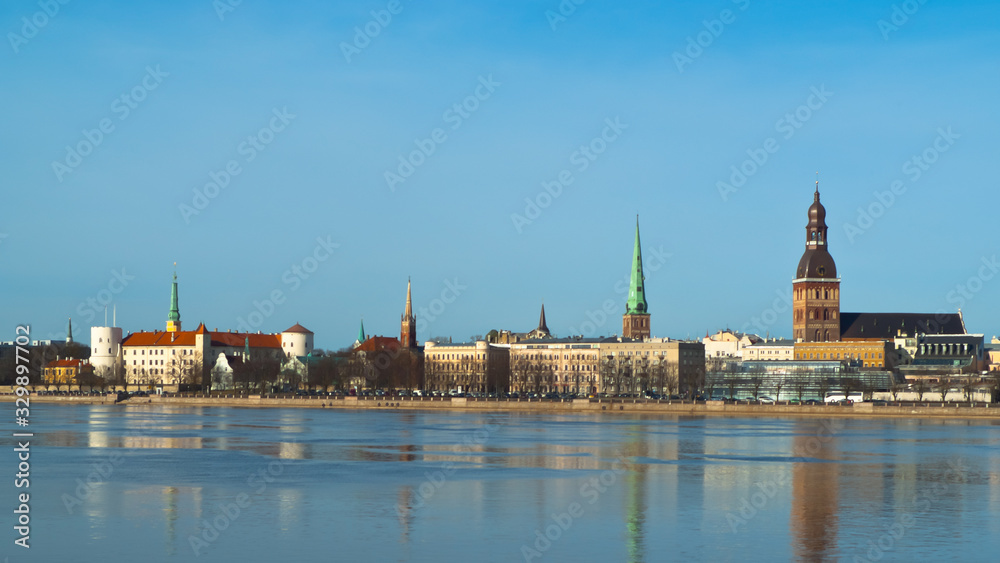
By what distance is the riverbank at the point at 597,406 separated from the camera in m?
82.8

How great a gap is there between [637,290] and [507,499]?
120607 millimetres

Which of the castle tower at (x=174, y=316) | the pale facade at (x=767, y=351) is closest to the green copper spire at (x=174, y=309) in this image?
the castle tower at (x=174, y=316)

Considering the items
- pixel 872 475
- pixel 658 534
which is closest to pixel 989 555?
pixel 658 534

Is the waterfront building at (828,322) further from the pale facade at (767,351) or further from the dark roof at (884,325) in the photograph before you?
the pale facade at (767,351)

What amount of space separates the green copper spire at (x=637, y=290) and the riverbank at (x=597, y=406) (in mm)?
52878

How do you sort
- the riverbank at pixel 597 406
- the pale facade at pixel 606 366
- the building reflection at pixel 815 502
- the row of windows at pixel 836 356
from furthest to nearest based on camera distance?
the row of windows at pixel 836 356, the pale facade at pixel 606 366, the riverbank at pixel 597 406, the building reflection at pixel 815 502

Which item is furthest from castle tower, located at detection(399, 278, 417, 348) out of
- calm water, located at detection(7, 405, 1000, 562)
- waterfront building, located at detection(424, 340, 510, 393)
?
calm water, located at detection(7, 405, 1000, 562)

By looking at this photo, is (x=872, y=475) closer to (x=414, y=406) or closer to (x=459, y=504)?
(x=459, y=504)

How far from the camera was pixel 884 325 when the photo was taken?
13925 cm

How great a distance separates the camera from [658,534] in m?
23.5

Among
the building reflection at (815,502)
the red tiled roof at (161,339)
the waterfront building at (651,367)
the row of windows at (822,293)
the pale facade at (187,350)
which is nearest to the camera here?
the building reflection at (815,502)

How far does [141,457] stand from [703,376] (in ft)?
263

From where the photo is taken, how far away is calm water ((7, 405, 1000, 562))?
864 inches

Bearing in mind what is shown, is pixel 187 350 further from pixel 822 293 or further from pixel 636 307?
pixel 822 293
